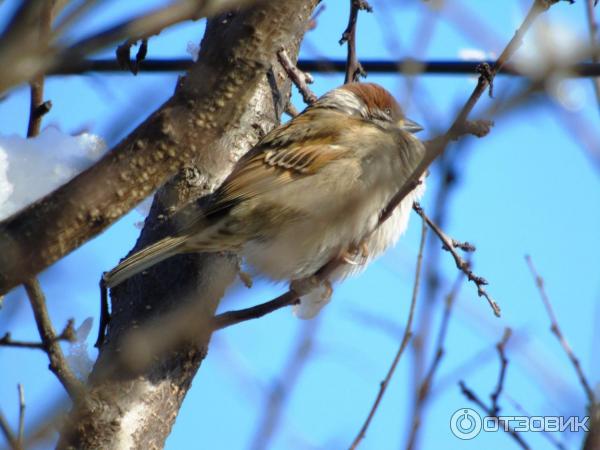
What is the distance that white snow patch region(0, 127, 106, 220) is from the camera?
3.00 meters

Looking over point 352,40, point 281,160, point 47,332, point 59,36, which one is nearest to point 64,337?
point 47,332

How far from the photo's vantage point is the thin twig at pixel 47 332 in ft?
8.69

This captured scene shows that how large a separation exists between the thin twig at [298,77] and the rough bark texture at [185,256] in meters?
0.06

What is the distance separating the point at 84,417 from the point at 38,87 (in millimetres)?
1254

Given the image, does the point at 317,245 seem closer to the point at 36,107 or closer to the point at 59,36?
the point at 36,107

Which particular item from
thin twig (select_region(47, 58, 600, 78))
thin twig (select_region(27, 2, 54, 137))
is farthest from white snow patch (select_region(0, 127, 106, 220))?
thin twig (select_region(47, 58, 600, 78))

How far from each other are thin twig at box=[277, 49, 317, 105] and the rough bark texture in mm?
65

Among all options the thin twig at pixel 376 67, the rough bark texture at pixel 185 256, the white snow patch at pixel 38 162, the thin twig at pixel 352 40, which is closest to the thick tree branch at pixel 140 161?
the rough bark texture at pixel 185 256

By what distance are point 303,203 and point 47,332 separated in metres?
1.73

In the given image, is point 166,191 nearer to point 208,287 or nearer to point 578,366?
point 208,287

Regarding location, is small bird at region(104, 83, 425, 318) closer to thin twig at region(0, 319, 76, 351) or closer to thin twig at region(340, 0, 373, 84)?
thin twig at region(340, 0, 373, 84)

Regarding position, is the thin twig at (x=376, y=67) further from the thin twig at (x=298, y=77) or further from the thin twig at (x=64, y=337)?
the thin twig at (x=64, y=337)

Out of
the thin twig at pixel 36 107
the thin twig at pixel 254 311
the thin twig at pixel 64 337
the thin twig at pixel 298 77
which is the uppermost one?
the thin twig at pixel 298 77

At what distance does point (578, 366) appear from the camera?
284 cm
